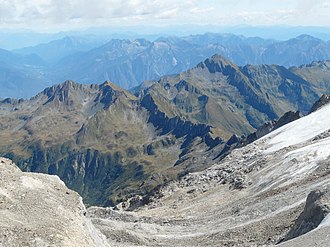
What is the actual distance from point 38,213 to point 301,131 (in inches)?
2891

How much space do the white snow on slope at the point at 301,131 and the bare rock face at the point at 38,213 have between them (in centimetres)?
5791

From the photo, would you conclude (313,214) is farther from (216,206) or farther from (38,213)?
(216,206)

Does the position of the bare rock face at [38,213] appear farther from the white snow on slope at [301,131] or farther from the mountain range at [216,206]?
the white snow on slope at [301,131]

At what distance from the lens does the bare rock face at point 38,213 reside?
101 ft

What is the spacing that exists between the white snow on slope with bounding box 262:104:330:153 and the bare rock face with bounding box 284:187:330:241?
48.7 m

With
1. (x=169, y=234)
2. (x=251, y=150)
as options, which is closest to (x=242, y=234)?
(x=169, y=234)

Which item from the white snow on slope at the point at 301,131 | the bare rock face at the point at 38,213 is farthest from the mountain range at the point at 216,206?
the white snow on slope at the point at 301,131

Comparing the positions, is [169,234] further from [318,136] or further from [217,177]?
[318,136]

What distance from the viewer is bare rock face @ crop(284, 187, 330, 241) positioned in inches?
1466

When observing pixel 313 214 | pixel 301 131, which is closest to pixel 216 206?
pixel 313 214

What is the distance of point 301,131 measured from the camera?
96062mm

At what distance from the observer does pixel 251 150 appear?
96562mm

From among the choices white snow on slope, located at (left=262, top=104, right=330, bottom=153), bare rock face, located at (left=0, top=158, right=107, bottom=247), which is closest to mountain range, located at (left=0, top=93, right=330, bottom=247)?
bare rock face, located at (left=0, top=158, right=107, bottom=247)

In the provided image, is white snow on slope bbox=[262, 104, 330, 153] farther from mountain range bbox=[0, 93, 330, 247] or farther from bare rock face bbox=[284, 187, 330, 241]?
bare rock face bbox=[284, 187, 330, 241]
